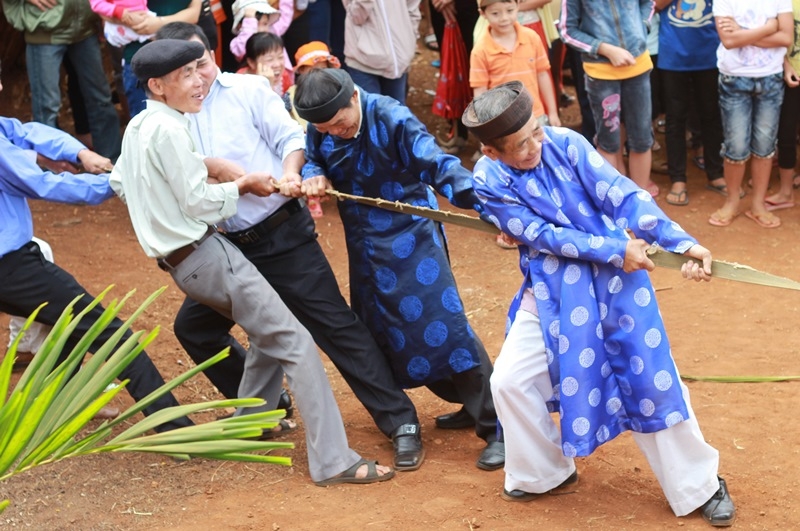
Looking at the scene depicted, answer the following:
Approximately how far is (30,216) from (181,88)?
119 centimetres

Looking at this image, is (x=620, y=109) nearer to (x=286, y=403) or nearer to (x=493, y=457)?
(x=286, y=403)

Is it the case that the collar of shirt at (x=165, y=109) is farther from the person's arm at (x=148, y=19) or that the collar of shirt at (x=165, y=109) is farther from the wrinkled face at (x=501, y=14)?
the wrinkled face at (x=501, y=14)

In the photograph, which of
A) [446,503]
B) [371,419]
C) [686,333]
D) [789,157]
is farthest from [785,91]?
[446,503]

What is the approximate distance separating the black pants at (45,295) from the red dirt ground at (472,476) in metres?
0.36

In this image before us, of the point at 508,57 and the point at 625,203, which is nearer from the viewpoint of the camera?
the point at 625,203

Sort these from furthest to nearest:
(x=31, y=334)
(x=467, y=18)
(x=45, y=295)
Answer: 1. (x=467, y=18)
2. (x=31, y=334)
3. (x=45, y=295)

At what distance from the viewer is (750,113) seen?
7574mm

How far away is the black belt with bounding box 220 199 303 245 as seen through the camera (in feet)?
16.0

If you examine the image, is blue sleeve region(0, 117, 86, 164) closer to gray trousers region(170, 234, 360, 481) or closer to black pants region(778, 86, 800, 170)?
gray trousers region(170, 234, 360, 481)

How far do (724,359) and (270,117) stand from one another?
2815 mm

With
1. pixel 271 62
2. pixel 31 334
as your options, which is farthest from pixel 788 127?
pixel 31 334

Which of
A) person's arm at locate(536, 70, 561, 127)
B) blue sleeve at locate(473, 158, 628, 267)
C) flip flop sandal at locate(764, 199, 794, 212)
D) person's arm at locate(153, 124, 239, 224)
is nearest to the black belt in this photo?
person's arm at locate(153, 124, 239, 224)

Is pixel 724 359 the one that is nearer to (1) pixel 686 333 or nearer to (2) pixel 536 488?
(1) pixel 686 333

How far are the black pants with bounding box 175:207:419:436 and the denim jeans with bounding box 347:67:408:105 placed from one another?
10.7 feet
